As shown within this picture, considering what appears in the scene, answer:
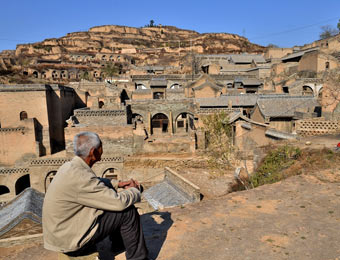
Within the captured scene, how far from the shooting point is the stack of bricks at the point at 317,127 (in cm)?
1274

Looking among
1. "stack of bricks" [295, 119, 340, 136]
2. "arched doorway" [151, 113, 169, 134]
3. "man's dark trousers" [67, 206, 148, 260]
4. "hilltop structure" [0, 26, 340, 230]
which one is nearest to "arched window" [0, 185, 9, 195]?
"hilltop structure" [0, 26, 340, 230]

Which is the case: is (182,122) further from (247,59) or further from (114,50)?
(114,50)

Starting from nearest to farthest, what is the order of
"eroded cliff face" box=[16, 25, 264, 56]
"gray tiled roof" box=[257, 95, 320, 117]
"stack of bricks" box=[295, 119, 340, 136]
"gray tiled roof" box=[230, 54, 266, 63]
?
"stack of bricks" box=[295, 119, 340, 136] < "gray tiled roof" box=[257, 95, 320, 117] < "gray tiled roof" box=[230, 54, 266, 63] < "eroded cliff face" box=[16, 25, 264, 56]

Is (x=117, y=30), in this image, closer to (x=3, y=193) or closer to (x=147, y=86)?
(x=147, y=86)

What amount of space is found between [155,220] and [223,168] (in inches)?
365

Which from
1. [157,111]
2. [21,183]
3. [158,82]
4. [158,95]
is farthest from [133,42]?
[21,183]

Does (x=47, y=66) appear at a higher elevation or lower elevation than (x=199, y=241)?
higher

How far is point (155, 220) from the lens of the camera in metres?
5.00


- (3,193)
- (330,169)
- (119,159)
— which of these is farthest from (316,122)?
(3,193)

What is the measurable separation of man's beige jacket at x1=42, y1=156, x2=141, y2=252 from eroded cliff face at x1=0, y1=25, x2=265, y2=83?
43.4 m

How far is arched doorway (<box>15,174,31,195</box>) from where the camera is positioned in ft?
63.8

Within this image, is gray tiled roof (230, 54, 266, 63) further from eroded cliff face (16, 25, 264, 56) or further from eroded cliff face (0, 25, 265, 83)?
eroded cliff face (16, 25, 264, 56)

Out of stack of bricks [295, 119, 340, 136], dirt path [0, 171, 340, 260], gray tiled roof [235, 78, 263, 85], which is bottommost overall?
dirt path [0, 171, 340, 260]

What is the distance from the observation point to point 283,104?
73.3ft
